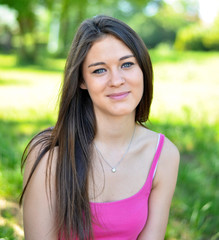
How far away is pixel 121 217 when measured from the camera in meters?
1.81

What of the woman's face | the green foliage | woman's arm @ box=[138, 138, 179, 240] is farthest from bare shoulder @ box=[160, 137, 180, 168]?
the green foliage

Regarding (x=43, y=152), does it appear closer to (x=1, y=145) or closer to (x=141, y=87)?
(x=141, y=87)

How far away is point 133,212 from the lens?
1.85 metres

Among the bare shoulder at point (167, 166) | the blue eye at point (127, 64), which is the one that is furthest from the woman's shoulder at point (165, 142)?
the blue eye at point (127, 64)

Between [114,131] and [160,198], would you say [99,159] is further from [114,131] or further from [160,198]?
[160,198]

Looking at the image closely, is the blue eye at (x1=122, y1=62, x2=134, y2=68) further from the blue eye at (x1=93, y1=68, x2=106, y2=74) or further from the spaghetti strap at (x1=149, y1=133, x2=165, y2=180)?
the spaghetti strap at (x1=149, y1=133, x2=165, y2=180)

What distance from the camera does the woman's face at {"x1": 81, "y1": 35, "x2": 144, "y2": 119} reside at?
70.6 inches

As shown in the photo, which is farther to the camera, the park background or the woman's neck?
the park background

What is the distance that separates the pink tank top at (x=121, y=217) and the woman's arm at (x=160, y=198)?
0.04 meters

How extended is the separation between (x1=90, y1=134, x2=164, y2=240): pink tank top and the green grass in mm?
610

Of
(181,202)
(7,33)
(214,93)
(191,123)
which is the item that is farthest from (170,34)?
(181,202)

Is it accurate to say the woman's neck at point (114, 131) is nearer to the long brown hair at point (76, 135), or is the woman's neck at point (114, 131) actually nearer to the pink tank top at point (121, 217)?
the long brown hair at point (76, 135)

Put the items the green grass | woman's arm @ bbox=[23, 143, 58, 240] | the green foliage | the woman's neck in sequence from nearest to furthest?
1. woman's arm @ bbox=[23, 143, 58, 240]
2. the woman's neck
3. the green grass
4. the green foliage

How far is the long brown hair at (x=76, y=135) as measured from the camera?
178 cm
